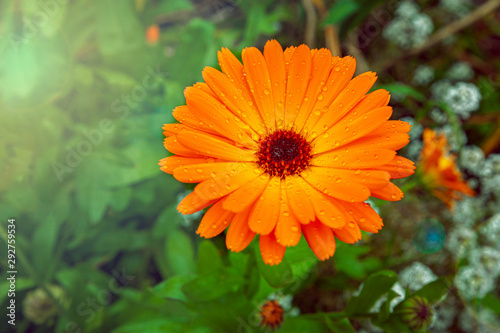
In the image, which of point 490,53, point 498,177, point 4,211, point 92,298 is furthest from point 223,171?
point 490,53

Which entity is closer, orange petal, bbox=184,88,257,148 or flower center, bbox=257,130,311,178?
orange petal, bbox=184,88,257,148

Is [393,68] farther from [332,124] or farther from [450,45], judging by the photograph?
[332,124]

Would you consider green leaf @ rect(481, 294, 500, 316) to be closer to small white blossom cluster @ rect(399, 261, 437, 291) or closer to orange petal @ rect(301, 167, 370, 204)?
small white blossom cluster @ rect(399, 261, 437, 291)

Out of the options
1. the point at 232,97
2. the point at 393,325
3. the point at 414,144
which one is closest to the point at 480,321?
the point at 414,144

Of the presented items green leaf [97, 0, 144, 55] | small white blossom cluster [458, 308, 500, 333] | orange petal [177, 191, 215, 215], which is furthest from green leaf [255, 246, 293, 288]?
green leaf [97, 0, 144, 55]

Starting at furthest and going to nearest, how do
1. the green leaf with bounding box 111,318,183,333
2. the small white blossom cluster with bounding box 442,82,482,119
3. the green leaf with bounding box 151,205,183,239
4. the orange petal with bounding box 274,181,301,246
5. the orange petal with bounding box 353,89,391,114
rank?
1. the small white blossom cluster with bounding box 442,82,482,119
2. the green leaf with bounding box 151,205,183,239
3. the green leaf with bounding box 111,318,183,333
4. the orange petal with bounding box 353,89,391,114
5. the orange petal with bounding box 274,181,301,246

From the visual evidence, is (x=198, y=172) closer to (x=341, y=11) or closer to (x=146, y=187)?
(x=146, y=187)
